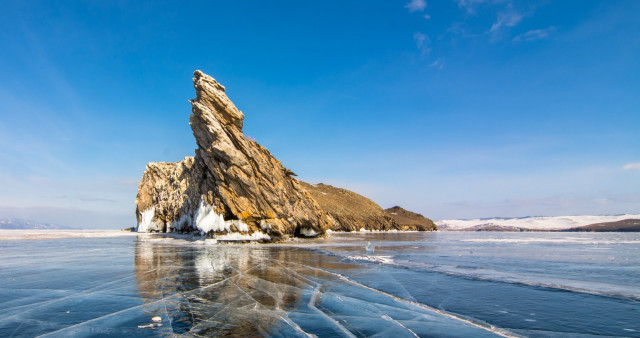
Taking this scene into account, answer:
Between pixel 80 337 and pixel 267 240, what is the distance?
133ft

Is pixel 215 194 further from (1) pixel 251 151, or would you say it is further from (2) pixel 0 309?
(2) pixel 0 309

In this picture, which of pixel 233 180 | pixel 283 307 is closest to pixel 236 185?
pixel 233 180

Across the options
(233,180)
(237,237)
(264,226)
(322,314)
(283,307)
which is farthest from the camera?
(264,226)

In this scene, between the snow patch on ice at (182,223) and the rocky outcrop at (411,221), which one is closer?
the snow patch on ice at (182,223)

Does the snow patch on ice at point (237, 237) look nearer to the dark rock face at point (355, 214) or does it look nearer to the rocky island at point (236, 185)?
the rocky island at point (236, 185)

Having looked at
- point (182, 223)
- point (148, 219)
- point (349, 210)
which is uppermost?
point (349, 210)

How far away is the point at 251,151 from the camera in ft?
166

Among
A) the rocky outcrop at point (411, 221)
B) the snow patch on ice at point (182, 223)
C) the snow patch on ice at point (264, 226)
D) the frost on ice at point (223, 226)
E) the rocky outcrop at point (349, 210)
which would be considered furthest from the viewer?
the rocky outcrop at point (411, 221)

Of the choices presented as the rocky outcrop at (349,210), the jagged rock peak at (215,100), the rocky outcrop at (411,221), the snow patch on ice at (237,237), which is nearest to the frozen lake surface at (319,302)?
the snow patch on ice at (237,237)

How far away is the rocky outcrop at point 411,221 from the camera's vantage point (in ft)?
554

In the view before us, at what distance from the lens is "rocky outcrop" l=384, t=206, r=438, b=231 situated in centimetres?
16890

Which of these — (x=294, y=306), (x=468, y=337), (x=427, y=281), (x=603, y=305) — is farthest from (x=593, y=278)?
(x=294, y=306)

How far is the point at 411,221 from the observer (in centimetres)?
17600

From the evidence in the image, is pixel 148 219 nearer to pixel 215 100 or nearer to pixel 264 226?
pixel 215 100
